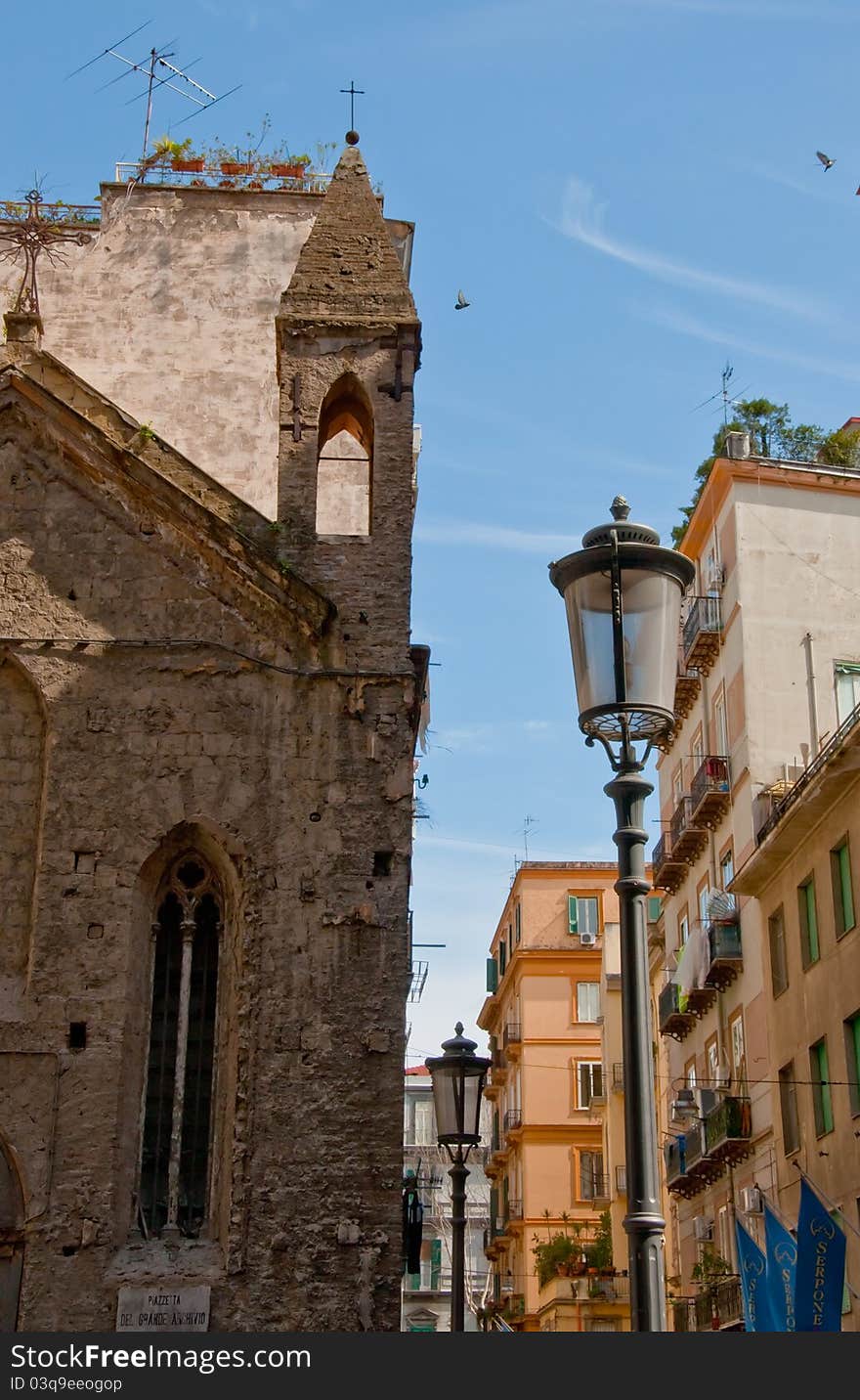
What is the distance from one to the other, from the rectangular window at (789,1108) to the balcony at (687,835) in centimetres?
710

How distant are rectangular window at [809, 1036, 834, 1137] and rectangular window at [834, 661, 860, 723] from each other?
24.5ft

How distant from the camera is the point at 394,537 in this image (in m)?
16.9

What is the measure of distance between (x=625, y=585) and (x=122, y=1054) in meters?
7.72

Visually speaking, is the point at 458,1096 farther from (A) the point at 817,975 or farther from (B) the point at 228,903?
(A) the point at 817,975

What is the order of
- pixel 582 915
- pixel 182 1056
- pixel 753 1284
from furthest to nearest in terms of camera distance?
pixel 582 915 < pixel 753 1284 < pixel 182 1056

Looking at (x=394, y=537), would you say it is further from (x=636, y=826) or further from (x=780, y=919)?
(x=780, y=919)

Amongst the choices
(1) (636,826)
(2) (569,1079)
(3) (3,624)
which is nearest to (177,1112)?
(3) (3,624)

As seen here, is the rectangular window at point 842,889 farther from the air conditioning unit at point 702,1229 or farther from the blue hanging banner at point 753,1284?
the air conditioning unit at point 702,1229

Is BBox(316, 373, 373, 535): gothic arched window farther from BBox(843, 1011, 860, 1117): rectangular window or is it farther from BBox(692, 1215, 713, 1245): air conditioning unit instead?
BBox(692, 1215, 713, 1245): air conditioning unit

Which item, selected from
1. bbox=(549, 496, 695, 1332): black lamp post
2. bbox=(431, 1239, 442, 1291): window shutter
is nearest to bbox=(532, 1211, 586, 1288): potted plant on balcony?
bbox=(431, 1239, 442, 1291): window shutter

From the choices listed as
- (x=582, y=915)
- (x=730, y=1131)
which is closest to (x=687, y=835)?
(x=730, y=1131)

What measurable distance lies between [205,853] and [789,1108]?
47.4 ft

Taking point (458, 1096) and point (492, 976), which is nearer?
point (458, 1096)

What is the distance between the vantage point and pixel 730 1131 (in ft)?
97.8
